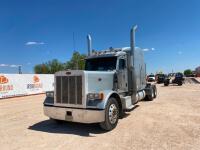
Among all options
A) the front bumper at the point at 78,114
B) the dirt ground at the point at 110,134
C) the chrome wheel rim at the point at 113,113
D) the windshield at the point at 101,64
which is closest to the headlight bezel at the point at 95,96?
the front bumper at the point at 78,114

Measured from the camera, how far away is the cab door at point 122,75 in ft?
27.7

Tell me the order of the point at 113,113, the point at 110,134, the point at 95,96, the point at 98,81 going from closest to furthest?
1. the point at 110,134
2. the point at 95,96
3. the point at 113,113
4. the point at 98,81

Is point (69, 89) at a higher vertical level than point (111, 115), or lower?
higher

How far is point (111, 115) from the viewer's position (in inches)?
277

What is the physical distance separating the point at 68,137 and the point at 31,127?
1.99m

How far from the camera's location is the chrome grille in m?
6.78

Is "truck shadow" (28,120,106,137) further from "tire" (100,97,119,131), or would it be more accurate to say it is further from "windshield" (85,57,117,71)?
"windshield" (85,57,117,71)

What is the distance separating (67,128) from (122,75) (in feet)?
10.1

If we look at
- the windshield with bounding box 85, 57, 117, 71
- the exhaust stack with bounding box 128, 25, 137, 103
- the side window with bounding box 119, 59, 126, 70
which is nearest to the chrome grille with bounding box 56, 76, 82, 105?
the windshield with bounding box 85, 57, 117, 71

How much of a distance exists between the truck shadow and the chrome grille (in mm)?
982

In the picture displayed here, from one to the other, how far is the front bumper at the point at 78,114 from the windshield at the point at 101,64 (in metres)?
2.56

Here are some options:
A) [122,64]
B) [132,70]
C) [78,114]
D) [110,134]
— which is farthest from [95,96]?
[132,70]

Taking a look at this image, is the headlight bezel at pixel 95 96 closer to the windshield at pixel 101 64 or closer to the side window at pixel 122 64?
the windshield at pixel 101 64

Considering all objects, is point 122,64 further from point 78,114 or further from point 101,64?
point 78,114
